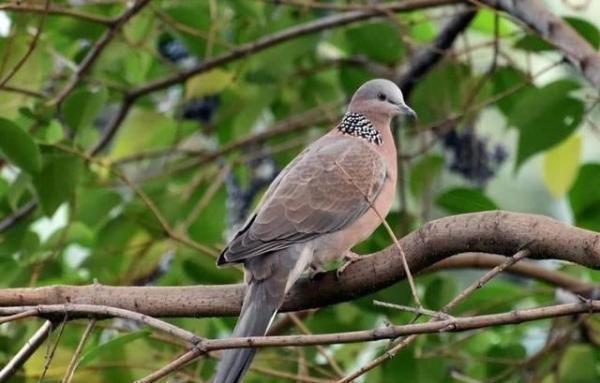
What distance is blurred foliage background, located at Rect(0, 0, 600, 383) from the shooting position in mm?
3736

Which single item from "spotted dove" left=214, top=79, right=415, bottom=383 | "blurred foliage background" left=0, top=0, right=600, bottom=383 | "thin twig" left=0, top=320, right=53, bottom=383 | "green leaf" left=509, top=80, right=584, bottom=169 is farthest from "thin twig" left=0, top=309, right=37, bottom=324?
"green leaf" left=509, top=80, right=584, bottom=169

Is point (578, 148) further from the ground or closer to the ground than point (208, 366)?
further from the ground

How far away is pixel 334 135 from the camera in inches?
158

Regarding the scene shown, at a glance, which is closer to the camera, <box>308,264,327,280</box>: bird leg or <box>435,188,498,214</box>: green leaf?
<box>308,264,327,280</box>: bird leg

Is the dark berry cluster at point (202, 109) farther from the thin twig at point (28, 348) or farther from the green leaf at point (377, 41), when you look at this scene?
the thin twig at point (28, 348)

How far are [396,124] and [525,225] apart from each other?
249 cm

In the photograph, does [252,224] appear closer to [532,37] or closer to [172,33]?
[532,37]

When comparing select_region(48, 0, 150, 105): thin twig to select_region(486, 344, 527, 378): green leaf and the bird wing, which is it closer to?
the bird wing

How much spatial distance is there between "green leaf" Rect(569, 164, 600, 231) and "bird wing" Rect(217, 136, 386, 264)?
62 cm

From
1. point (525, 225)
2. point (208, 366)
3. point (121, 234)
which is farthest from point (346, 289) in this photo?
point (121, 234)

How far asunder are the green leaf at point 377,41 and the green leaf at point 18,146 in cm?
151

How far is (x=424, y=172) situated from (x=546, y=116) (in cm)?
79

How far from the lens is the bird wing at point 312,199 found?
3.28 m

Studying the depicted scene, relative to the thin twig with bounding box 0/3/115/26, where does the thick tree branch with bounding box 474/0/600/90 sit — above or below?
below
